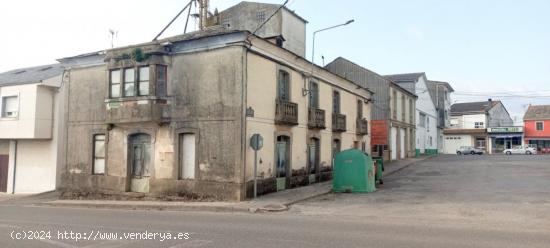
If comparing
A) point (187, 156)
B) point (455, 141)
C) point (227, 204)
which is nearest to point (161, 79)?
point (187, 156)

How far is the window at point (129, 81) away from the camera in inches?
713

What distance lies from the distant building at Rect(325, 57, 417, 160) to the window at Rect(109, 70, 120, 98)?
20.5 meters

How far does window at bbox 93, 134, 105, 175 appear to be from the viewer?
19.8m

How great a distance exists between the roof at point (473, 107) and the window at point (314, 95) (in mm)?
52314

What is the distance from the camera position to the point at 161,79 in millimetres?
17734

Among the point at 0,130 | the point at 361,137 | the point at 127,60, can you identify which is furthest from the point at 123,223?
the point at 361,137

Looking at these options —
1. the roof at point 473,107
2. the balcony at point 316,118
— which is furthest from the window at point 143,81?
the roof at point 473,107

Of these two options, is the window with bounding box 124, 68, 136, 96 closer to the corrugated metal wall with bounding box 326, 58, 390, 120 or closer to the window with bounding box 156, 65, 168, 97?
the window with bounding box 156, 65, 168, 97

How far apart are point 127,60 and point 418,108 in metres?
35.1

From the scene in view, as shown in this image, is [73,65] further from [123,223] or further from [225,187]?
[123,223]

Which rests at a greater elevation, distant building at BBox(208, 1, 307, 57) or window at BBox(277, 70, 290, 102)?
distant building at BBox(208, 1, 307, 57)

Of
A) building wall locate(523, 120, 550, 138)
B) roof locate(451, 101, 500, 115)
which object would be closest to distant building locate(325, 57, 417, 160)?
building wall locate(523, 120, 550, 138)

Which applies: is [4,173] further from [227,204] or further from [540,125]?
[540,125]

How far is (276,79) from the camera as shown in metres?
18.8
